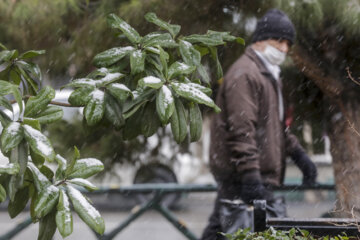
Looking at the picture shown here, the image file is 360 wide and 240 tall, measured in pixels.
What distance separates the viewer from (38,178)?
1595 mm

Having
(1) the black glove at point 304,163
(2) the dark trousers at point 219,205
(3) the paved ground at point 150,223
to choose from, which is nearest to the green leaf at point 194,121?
(2) the dark trousers at point 219,205

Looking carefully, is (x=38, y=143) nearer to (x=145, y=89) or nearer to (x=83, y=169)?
(x=83, y=169)

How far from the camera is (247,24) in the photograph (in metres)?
4.21

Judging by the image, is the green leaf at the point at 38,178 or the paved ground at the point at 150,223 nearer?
the green leaf at the point at 38,178

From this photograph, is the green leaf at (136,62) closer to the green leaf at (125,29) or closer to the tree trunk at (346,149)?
the green leaf at (125,29)

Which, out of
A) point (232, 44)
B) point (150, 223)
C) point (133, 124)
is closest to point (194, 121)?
point (133, 124)

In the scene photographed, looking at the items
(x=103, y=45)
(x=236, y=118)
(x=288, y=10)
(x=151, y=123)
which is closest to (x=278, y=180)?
(x=236, y=118)

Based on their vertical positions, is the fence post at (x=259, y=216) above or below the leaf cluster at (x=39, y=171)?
below

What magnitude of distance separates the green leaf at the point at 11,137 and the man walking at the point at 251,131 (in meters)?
1.98

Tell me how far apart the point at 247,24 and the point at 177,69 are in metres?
2.65

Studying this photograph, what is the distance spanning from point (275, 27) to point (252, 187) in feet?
3.23

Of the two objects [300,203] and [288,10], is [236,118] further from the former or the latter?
[300,203]

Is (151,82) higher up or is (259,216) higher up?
(151,82)

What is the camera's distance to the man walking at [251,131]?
337 cm
